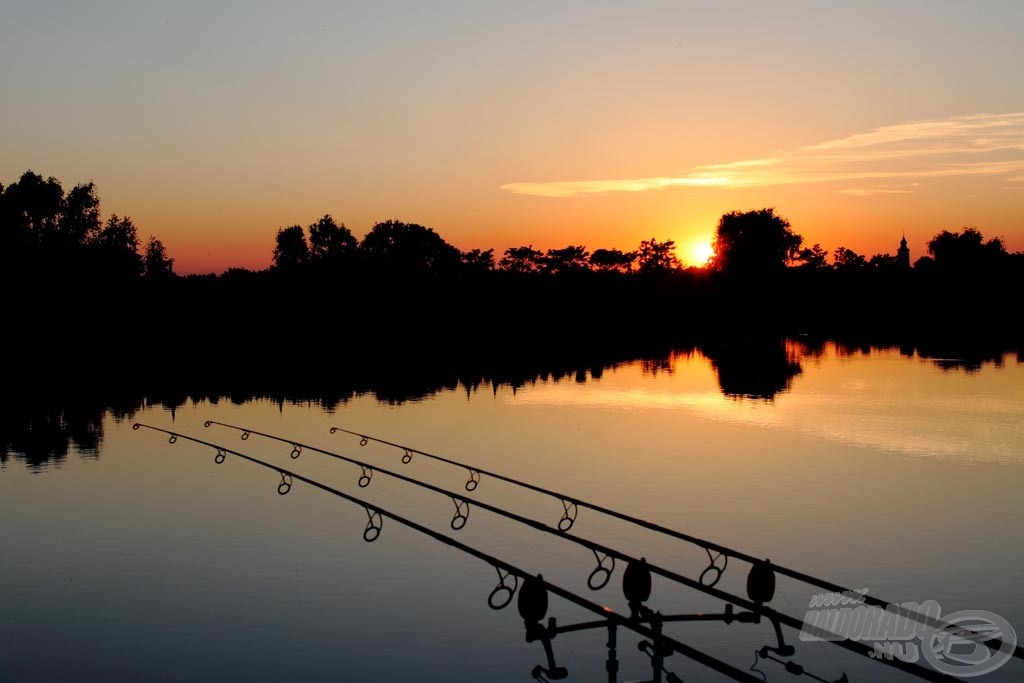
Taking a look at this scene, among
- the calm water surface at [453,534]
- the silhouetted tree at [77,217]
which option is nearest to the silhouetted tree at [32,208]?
the silhouetted tree at [77,217]

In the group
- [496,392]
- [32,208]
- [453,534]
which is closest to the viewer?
[453,534]

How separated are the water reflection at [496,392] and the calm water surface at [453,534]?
125 cm

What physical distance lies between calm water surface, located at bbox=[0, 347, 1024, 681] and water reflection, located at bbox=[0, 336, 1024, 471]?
1253mm

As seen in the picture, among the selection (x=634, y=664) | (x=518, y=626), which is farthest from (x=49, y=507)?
(x=634, y=664)

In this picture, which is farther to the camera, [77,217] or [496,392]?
[77,217]

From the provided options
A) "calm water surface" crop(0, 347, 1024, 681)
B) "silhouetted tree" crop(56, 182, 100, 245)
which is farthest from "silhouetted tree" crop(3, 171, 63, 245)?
"calm water surface" crop(0, 347, 1024, 681)

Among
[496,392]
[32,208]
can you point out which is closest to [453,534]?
[496,392]

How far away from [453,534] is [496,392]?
47611mm

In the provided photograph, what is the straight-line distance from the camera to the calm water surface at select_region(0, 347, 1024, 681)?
69.1 feet

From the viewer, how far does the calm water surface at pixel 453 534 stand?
829 inches

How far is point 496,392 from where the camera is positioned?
258 ft

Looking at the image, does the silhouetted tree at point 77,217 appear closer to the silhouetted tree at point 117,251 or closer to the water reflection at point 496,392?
the silhouetted tree at point 117,251

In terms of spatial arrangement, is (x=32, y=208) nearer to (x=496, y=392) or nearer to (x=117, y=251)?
(x=117, y=251)

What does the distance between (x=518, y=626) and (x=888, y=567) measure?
11614 millimetres
